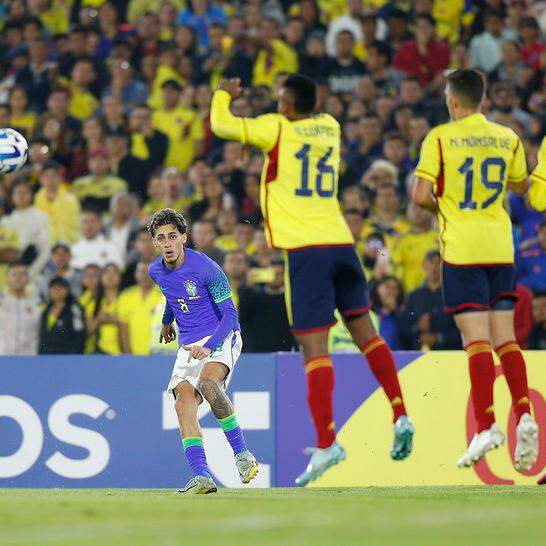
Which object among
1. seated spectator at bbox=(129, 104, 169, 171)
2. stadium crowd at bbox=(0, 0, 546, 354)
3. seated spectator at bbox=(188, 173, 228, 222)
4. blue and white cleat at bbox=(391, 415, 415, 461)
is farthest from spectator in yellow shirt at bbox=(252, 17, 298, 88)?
blue and white cleat at bbox=(391, 415, 415, 461)

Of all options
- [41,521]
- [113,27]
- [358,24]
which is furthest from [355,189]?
[41,521]

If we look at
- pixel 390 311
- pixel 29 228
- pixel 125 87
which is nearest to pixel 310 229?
pixel 390 311

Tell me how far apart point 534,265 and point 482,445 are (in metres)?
5.31

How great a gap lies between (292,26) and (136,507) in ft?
34.2

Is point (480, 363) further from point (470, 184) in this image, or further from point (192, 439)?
point (192, 439)

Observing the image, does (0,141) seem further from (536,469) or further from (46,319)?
(536,469)

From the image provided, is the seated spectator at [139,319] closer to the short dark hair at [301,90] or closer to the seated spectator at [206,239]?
the seated spectator at [206,239]

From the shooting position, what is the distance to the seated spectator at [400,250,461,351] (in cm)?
1291

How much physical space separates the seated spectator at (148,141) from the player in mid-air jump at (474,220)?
24.9 ft

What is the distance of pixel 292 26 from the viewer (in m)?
17.0

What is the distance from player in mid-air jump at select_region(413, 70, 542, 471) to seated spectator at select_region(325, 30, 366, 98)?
7701mm

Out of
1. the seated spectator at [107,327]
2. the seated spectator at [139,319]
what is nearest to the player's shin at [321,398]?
the seated spectator at [139,319]

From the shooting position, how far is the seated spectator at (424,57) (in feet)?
54.7

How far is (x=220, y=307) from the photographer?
31.4 feet
